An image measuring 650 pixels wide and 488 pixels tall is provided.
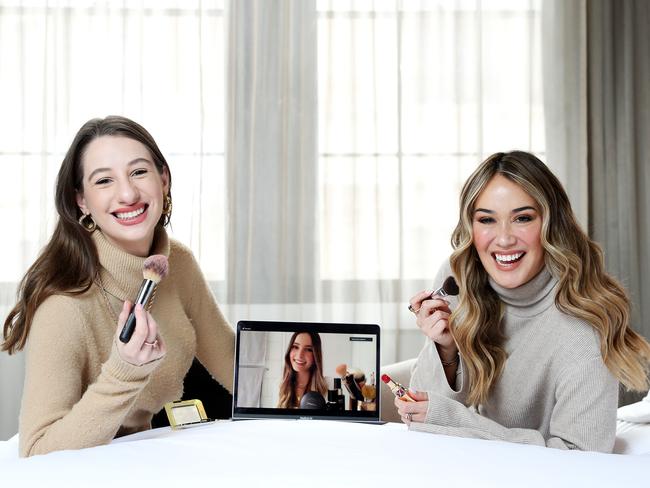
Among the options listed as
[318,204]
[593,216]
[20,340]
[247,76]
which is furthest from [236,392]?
[593,216]

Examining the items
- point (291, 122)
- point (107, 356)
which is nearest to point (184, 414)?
point (107, 356)

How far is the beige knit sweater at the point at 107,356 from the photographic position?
120cm

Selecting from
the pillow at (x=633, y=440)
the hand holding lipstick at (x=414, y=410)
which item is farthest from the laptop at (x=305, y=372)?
the pillow at (x=633, y=440)

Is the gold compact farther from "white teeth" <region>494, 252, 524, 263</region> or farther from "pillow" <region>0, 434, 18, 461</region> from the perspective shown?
"white teeth" <region>494, 252, 524, 263</region>

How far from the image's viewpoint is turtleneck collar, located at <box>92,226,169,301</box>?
142 cm

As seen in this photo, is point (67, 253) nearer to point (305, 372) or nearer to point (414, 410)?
point (305, 372)

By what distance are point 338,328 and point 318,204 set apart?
1.67 m

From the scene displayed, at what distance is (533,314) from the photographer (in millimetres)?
1507

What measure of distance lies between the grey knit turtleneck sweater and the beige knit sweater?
1.60 feet

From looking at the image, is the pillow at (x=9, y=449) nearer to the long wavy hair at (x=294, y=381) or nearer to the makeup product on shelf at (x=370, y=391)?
the long wavy hair at (x=294, y=381)

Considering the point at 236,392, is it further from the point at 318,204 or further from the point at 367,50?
the point at 367,50

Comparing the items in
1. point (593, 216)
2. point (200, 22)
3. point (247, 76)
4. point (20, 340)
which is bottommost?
point (20, 340)

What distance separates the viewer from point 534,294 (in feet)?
4.96

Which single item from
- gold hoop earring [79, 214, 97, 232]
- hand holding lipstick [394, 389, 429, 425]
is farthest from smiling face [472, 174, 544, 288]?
gold hoop earring [79, 214, 97, 232]
